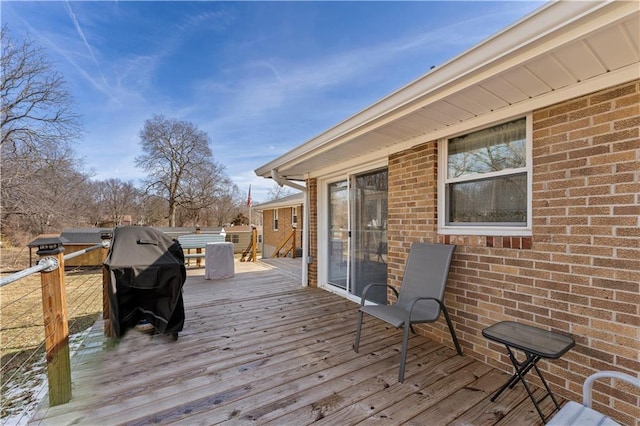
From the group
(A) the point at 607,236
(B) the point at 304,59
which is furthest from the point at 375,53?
(A) the point at 607,236

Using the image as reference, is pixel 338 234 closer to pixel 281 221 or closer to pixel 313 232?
pixel 313 232

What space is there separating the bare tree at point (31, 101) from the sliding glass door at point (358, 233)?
1230 centimetres

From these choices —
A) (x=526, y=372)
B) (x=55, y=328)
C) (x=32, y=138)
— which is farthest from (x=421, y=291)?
(x=32, y=138)

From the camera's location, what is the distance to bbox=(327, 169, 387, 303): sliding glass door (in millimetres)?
4062

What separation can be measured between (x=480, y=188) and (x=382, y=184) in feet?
4.87

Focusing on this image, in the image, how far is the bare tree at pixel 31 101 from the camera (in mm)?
9625

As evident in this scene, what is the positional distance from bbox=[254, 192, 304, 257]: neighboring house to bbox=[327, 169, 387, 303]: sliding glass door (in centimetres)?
662

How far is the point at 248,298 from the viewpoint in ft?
15.5

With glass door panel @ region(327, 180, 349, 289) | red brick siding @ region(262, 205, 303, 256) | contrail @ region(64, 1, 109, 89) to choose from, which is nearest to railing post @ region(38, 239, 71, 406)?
glass door panel @ region(327, 180, 349, 289)

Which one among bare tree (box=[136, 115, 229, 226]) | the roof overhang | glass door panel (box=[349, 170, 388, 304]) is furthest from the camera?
bare tree (box=[136, 115, 229, 226])

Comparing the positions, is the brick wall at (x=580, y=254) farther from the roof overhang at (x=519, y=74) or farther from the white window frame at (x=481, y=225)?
the roof overhang at (x=519, y=74)

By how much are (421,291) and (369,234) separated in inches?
59.2

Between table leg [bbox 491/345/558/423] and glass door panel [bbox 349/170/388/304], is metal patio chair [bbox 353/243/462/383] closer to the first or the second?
table leg [bbox 491/345/558/423]

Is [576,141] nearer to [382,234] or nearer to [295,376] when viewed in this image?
[382,234]
